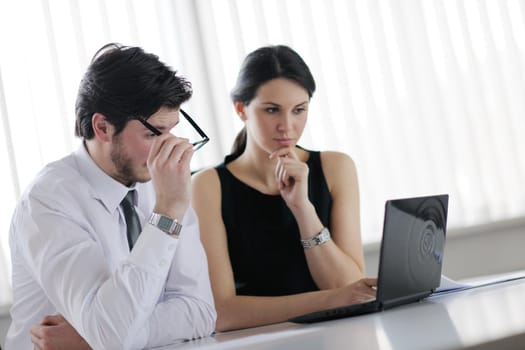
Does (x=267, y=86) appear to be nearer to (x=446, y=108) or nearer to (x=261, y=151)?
(x=261, y=151)

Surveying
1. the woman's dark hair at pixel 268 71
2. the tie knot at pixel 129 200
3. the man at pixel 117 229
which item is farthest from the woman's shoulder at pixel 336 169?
the tie knot at pixel 129 200

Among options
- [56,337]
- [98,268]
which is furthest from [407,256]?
[56,337]

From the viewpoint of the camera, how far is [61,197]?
162 centimetres

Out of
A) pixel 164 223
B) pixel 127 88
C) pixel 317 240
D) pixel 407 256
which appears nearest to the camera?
pixel 407 256

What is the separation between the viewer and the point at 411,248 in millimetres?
1430

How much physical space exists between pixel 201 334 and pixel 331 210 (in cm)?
82

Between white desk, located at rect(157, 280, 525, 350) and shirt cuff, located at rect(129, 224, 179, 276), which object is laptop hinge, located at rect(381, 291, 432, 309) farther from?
shirt cuff, located at rect(129, 224, 179, 276)

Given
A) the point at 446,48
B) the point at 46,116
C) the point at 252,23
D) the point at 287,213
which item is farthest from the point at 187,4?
the point at 287,213

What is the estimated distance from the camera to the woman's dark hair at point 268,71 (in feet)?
7.50

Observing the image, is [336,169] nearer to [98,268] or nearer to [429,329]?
[98,268]

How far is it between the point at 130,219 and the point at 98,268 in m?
0.30

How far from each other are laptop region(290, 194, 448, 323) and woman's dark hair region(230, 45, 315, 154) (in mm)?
863

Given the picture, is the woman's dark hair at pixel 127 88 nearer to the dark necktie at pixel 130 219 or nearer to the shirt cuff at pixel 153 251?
the dark necktie at pixel 130 219

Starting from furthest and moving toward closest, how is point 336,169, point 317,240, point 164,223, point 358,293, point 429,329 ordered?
point 336,169 → point 317,240 → point 358,293 → point 164,223 → point 429,329
